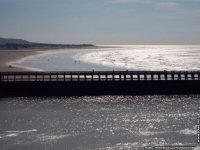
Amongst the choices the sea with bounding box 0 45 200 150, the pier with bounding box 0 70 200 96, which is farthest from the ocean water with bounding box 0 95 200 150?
the pier with bounding box 0 70 200 96

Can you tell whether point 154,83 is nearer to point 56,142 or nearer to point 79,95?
A: point 79,95

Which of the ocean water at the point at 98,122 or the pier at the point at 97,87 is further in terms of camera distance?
the pier at the point at 97,87

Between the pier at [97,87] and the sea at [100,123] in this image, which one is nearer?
the sea at [100,123]

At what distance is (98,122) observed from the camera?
4094 centimetres

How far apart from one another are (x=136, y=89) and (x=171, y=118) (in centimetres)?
1757

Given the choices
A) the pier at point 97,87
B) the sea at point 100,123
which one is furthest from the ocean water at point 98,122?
the pier at point 97,87

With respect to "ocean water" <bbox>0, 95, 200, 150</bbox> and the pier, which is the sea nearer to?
"ocean water" <bbox>0, 95, 200, 150</bbox>

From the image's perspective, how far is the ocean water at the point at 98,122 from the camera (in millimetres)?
33938

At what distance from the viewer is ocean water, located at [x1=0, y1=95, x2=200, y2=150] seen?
111 feet

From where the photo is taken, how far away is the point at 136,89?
196 ft

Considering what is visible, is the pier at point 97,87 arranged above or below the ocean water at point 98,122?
below

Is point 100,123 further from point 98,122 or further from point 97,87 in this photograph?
point 97,87

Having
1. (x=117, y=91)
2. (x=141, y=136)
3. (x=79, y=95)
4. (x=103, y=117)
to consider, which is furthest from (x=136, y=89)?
(x=141, y=136)

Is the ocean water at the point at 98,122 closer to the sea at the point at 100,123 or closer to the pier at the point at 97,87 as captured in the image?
the sea at the point at 100,123
